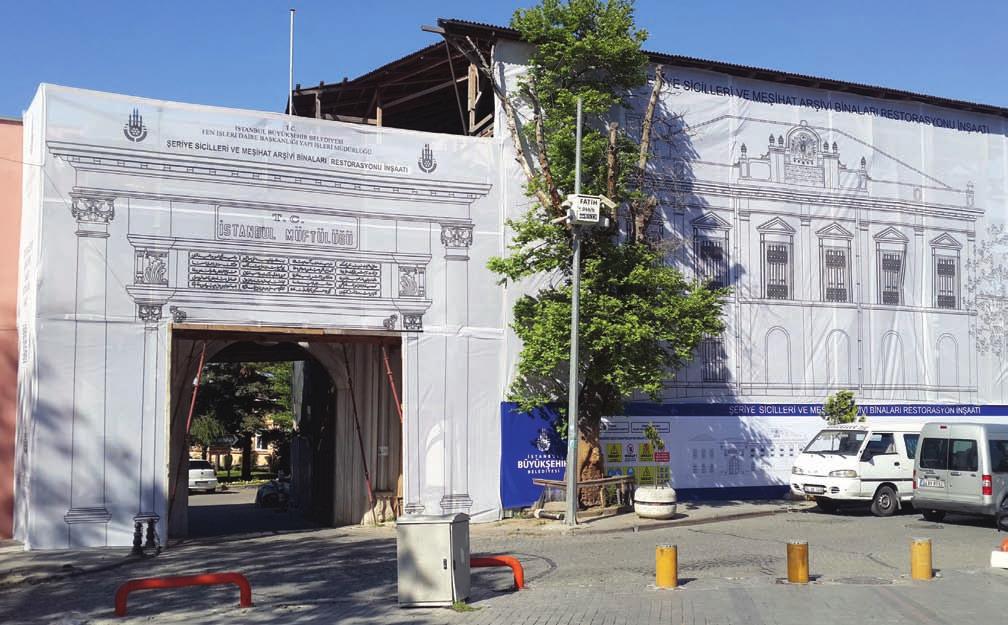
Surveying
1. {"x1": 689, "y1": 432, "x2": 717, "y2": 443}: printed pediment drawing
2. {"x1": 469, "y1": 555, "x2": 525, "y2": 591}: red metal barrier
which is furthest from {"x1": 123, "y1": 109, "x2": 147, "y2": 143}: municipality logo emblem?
{"x1": 689, "y1": 432, "x2": 717, "y2": 443}: printed pediment drawing

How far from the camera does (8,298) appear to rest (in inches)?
798

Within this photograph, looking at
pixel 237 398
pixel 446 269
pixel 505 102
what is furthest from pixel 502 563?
pixel 237 398

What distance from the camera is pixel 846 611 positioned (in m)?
10.6

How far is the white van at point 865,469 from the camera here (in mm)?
21438

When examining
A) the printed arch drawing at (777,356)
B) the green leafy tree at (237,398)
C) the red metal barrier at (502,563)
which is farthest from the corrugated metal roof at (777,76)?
the green leafy tree at (237,398)

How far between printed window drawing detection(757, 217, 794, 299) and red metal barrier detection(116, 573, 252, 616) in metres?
17.2

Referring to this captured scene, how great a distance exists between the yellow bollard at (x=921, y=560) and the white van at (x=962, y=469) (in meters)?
7.05

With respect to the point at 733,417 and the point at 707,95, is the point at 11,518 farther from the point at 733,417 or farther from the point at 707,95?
the point at 707,95

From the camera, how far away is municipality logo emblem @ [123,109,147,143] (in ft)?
63.7

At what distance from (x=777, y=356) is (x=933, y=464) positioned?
626 centimetres

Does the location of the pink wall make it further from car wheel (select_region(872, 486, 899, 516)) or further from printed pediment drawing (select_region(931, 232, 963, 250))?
printed pediment drawing (select_region(931, 232, 963, 250))

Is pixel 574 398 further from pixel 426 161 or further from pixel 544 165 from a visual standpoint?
pixel 426 161

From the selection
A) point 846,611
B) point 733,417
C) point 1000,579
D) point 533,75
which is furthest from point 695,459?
point 846,611

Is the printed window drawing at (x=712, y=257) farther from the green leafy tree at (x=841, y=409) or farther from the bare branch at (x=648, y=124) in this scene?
the green leafy tree at (x=841, y=409)
